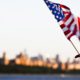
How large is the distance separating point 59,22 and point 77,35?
3.53 feet

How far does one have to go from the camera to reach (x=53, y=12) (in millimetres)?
20719

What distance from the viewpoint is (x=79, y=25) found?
21.2 metres

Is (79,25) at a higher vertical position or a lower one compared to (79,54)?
higher

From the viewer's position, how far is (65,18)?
69.2 feet

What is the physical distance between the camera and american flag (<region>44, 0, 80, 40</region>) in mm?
20797

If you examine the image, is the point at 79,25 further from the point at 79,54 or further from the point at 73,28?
the point at 79,54

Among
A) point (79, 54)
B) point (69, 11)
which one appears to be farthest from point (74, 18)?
point (79, 54)

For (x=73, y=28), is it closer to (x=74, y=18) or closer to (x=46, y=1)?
(x=74, y=18)

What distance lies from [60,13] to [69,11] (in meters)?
0.45

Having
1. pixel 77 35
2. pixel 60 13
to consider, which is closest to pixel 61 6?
pixel 60 13

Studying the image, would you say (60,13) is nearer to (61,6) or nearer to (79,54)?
(61,6)

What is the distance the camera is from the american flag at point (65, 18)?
68.2 feet

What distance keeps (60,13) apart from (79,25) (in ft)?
3.73

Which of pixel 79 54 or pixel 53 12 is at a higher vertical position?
pixel 53 12
